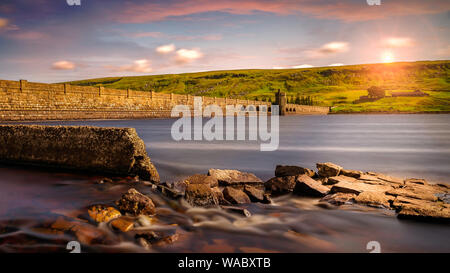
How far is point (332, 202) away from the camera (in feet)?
16.9

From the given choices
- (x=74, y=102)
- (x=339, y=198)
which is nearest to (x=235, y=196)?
(x=339, y=198)

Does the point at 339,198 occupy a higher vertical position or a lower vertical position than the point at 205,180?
lower

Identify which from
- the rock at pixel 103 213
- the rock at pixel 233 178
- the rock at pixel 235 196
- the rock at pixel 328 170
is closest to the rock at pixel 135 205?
the rock at pixel 103 213

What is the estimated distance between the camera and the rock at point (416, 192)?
5198 mm

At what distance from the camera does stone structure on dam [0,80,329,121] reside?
32.0 meters

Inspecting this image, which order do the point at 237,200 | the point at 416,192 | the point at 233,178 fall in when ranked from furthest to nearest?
the point at 233,178 → the point at 416,192 → the point at 237,200

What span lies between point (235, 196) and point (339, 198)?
1.91 metres

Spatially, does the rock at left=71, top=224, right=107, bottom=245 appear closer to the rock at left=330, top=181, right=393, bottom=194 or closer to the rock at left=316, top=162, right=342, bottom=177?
the rock at left=330, top=181, right=393, bottom=194

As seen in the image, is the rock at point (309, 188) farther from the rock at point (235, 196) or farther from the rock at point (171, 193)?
the rock at point (171, 193)

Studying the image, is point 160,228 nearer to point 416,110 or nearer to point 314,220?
point 314,220

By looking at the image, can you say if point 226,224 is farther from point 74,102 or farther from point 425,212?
point 74,102

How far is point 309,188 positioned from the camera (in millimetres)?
5707

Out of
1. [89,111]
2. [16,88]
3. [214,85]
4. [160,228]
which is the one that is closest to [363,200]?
[160,228]

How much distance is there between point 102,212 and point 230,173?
3335 mm
